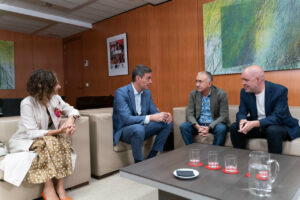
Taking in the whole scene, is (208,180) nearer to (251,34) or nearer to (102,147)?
(102,147)

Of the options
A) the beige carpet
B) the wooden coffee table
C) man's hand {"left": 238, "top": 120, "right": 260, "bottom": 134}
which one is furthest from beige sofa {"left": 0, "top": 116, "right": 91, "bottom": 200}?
man's hand {"left": 238, "top": 120, "right": 260, "bottom": 134}

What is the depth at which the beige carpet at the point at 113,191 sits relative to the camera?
1.94 m

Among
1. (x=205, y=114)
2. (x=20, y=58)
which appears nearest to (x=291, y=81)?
(x=205, y=114)

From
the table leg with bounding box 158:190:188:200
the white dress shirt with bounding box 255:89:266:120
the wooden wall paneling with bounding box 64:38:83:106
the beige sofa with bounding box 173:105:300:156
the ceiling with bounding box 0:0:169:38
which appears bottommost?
the table leg with bounding box 158:190:188:200

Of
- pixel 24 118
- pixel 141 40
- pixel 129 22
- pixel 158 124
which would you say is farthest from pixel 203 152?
pixel 129 22

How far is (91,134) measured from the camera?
2.40 metres

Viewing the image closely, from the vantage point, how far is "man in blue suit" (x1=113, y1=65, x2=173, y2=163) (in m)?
2.34

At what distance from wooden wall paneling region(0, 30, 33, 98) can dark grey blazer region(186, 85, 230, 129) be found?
4623 millimetres

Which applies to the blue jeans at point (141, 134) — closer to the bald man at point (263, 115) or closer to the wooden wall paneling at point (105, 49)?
the bald man at point (263, 115)

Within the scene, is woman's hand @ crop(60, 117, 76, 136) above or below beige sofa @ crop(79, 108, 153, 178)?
above

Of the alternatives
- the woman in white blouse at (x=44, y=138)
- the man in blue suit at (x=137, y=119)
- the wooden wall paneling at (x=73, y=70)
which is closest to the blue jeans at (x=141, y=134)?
the man in blue suit at (x=137, y=119)

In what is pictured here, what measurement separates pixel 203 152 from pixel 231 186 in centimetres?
65

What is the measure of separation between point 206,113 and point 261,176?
5.74 ft

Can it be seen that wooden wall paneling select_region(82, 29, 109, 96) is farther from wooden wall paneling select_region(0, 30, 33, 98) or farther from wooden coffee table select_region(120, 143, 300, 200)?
wooden coffee table select_region(120, 143, 300, 200)
